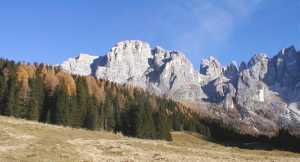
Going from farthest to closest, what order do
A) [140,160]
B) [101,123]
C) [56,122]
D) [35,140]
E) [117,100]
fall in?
[117,100], [101,123], [56,122], [35,140], [140,160]

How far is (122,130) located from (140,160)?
92.0 m

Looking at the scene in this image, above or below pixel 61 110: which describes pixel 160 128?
below

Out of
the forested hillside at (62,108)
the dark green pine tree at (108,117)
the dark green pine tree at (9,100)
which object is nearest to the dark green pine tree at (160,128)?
the forested hillside at (62,108)

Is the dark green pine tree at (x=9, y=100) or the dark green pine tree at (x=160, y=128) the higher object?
the dark green pine tree at (x=9, y=100)

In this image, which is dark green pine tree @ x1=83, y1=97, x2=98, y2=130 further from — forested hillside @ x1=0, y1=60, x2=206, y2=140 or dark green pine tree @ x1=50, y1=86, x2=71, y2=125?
dark green pine tree @ x1=50, y1=86, x2=71, y2=125

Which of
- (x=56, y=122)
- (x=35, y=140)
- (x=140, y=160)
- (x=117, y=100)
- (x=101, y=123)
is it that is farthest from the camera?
(x=117, y=100)

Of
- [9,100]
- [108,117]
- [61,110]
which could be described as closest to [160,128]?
[108,117]

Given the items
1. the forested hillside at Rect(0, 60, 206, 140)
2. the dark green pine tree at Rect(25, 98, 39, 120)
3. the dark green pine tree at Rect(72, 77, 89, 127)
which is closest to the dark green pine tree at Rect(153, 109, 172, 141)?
the forested hillside at Rect(0, 60, 206, 140)

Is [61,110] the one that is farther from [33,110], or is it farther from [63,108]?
[33,110]

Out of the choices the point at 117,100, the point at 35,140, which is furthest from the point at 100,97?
the point at 35,140

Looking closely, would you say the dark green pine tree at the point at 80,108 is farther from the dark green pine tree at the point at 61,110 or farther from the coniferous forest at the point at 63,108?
the dark green pine tree at the point at 61,110

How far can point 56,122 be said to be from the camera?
11769cm

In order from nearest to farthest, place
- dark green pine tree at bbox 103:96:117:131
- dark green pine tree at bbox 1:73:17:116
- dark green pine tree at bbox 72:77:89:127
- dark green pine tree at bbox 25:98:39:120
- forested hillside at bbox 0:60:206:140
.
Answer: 1. dark green pine tree at bbox 1:73:17:116
2. dark green pine tree at bbox 25:98:39:120
3. forested hillside at bbox 0:60:206:140
4. dark green pine tree at bbox 72:77:89:127
5. dark green pine tree at bbox 103:96:117:131

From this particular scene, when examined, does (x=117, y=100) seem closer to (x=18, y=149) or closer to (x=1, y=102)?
(x=1, y=102)
